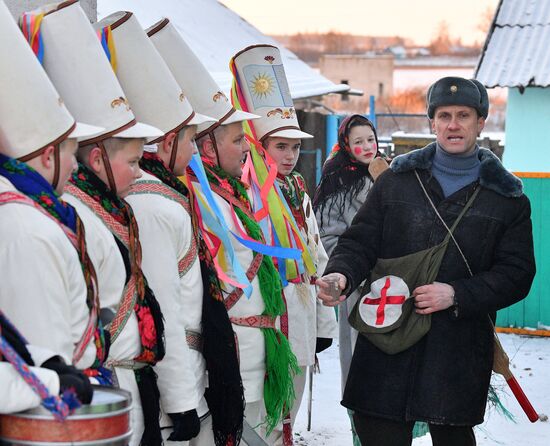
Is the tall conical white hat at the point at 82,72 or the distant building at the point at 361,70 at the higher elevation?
the tall conical white hat at the point at 82,72

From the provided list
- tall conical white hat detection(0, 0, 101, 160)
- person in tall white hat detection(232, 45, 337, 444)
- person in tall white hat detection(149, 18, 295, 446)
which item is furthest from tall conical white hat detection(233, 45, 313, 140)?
tall conical white hat detection(0, 0, 101, 160)

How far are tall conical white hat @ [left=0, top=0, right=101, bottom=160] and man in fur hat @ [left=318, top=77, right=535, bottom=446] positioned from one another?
65.2 inches

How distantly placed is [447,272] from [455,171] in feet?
1.28

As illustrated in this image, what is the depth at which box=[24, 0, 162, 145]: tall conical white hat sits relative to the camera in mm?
2871

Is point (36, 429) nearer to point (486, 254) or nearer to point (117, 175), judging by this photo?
point (117, 175)

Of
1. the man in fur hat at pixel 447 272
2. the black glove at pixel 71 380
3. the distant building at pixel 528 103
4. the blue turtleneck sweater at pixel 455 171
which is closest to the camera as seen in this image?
the black glove at pixel 71 380

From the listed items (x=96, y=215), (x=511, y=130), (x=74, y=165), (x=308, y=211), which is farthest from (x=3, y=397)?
(x=511, y=130)

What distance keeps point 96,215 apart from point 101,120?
26 cm

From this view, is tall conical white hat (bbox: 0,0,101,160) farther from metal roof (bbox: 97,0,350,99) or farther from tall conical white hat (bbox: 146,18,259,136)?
metal roof (bbox: 97,0,350,99)

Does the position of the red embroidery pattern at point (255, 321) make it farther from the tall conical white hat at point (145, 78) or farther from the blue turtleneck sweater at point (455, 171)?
the tall conical white hat at point (145, 78)

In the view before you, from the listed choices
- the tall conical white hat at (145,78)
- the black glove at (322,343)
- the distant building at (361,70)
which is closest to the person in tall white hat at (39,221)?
the tall conical white hat at (145,78)

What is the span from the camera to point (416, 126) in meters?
50.7

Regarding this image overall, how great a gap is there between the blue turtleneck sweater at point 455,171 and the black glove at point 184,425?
4.47ft

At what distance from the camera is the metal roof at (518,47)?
1176cm
